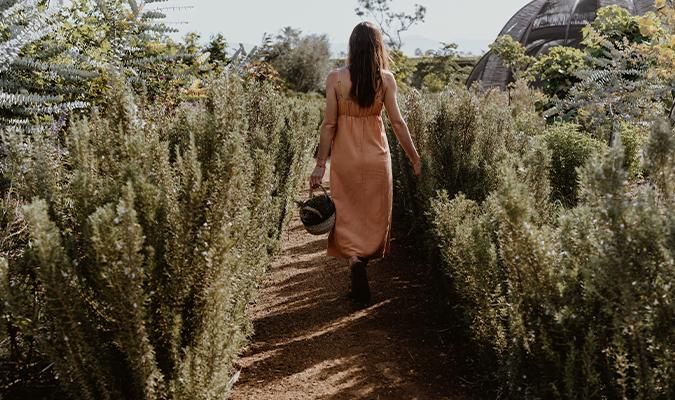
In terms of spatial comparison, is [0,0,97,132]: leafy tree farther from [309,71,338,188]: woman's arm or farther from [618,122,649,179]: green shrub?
[618,122,649,179]: green shrub

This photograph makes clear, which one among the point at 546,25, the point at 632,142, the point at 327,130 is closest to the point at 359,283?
the point at 327,130

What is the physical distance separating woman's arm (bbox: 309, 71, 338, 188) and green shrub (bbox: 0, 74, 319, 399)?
1950mm

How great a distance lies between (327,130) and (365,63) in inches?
23.8

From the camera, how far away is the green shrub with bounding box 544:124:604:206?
5285 mm

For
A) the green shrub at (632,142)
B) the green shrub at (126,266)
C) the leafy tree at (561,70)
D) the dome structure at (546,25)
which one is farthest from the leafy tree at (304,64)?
the green shrub at (126,266)

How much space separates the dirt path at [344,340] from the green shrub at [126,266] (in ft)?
2.93

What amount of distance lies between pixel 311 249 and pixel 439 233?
3.15 meters

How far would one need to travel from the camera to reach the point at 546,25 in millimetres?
21594

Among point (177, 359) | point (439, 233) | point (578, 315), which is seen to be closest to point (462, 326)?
point (439, 233)

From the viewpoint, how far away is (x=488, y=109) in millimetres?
5512

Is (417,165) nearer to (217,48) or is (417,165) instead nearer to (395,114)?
(395,114)

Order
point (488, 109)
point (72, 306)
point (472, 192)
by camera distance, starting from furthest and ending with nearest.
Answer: point (488, 109), point (472, 192), point (72, 306)

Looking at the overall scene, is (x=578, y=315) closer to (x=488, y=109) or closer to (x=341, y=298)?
(x=341, y=298)

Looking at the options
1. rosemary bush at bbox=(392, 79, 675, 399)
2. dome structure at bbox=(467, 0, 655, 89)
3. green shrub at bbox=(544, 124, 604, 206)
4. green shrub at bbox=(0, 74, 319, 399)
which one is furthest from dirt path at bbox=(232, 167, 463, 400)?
dome structure at bbox=(467, 0, 655, 89)
